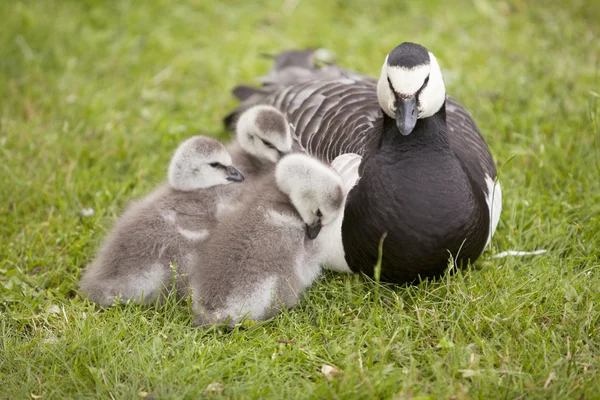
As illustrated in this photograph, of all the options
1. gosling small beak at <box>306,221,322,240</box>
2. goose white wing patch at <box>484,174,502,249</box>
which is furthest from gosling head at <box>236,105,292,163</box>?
goose white wing patch at <box>484,174,502,249</box>

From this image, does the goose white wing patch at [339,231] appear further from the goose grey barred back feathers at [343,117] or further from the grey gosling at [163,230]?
the grey gosling at [163,230]

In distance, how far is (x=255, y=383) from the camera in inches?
124

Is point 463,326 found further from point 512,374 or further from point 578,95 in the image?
point 578,95

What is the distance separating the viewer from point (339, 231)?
3.70m

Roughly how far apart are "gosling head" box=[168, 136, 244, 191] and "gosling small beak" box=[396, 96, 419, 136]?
117 centimetres

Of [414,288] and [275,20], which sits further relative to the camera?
[275,20]

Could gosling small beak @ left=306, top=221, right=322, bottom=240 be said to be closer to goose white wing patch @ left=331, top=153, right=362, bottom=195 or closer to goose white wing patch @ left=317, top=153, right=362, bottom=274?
goose white wing patch @ left=317, top=153, right=362, bottom=274

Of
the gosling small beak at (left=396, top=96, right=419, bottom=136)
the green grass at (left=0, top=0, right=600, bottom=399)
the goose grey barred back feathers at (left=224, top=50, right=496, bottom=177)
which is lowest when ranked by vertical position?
the green grass at (left=0, top=0, right=600, bottom=399)

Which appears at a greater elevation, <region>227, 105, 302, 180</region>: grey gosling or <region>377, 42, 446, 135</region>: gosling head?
<region>377, 42, 446, 135</region>: gosling head

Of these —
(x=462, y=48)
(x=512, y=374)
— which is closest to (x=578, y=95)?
(x=462, y=48)

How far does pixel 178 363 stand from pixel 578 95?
158 inches

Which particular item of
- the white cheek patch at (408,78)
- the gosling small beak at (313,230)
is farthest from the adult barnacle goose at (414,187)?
the gosling small beak at (313,230)

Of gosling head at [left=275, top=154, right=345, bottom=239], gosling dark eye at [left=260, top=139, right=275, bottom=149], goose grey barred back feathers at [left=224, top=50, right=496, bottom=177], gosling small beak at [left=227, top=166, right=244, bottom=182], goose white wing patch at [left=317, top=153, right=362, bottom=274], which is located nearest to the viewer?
gosling head at [left=275, top=154, right=345, bottom=239]

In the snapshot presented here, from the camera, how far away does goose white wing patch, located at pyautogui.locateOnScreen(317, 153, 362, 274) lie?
12.2 feet
